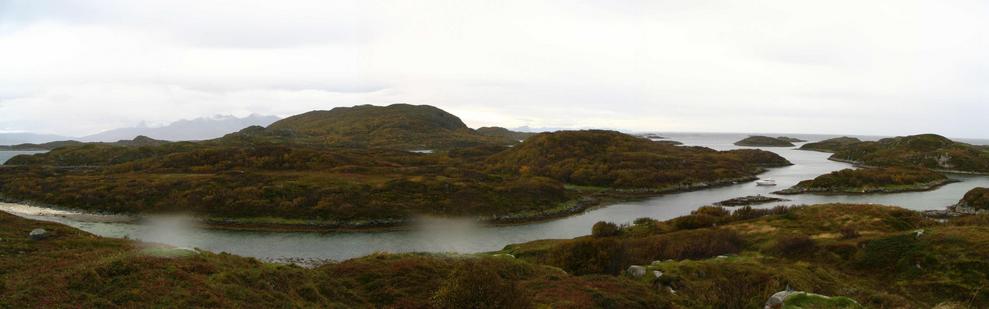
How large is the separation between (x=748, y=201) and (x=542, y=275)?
255 feet

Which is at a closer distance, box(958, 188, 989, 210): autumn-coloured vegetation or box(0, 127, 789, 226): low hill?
box(0, 127, 789, 226): low hill

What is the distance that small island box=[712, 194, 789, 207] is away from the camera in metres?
87.2

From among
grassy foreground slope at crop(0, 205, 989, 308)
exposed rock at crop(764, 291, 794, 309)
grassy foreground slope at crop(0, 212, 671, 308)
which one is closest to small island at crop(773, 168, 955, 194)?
grassy foreground slope at crop(0, 205, 989, 308)

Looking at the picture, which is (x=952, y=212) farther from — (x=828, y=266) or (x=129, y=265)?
(x=129, y=265)

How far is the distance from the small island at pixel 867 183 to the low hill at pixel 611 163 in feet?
68.8

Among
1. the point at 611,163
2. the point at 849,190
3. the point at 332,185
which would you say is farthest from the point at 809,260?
the point at 611,163

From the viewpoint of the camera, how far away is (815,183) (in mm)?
107625

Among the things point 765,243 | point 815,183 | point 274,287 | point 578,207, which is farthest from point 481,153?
point 274,287

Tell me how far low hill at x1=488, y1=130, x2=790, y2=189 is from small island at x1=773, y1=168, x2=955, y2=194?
20982mm

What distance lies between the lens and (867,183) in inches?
4281

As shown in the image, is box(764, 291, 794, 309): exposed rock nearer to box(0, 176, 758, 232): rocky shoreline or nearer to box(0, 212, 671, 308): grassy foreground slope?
box(0, 212, 671, 308): grassy foreground slope

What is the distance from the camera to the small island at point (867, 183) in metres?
104

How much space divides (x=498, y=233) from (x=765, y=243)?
1267 inches

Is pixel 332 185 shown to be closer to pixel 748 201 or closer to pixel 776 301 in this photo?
pixel 776 301
